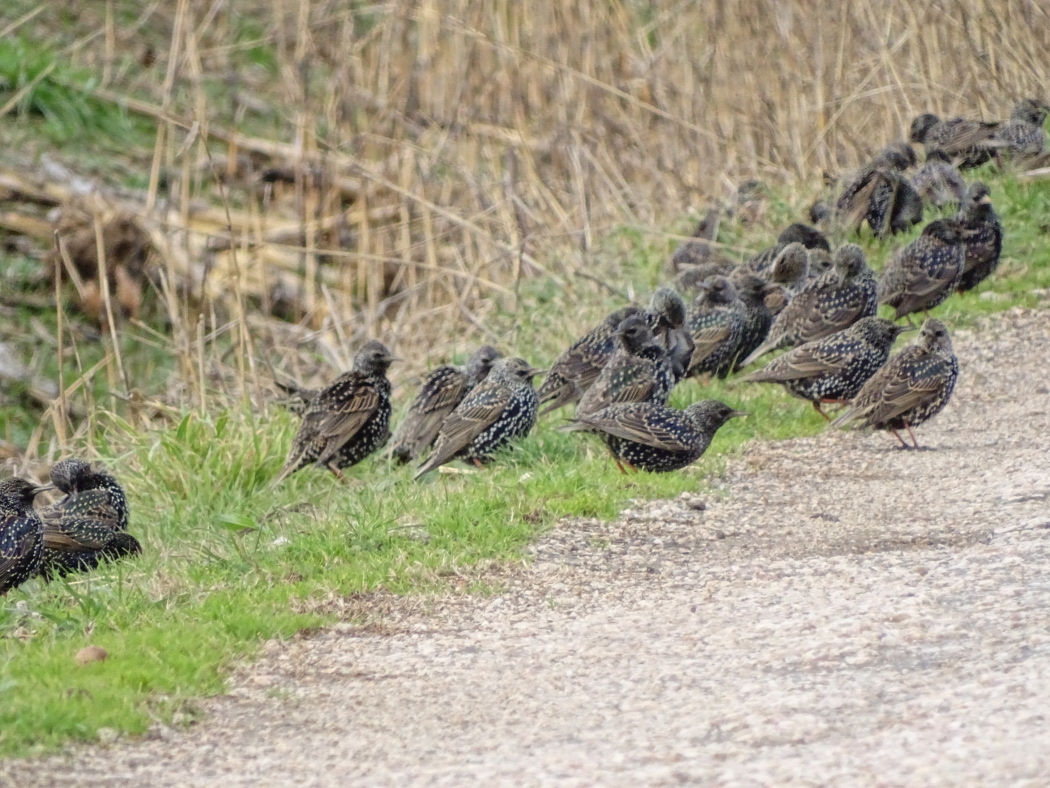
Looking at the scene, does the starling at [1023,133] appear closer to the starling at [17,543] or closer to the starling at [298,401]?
the starling at [298,401]

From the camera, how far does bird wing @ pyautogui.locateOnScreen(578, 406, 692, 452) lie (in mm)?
8492

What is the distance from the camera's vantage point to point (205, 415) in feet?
32.8

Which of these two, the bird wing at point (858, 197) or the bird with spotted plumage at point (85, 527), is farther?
the bird wing at point (858, 197)

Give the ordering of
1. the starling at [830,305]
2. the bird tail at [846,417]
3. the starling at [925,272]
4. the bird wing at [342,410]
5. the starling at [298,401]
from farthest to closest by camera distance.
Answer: the starling at [925,272]
the starling at [298,401]
the starling at [830,305]
the bird wing at [342,410]
the bird tail at [846,417]

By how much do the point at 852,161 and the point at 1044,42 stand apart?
2.15 meters

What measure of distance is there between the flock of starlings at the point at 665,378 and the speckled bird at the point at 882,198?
15 centimetres

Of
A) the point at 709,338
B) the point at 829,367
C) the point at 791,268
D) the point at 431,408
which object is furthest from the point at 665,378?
the point at 791,268

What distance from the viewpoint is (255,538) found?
26.7 feet

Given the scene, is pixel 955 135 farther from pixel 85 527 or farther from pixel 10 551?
pixel 10 551

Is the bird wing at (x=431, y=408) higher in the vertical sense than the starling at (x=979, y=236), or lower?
lower

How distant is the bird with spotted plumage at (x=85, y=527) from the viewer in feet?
27.2

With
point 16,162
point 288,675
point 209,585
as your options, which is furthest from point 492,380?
point 16,162

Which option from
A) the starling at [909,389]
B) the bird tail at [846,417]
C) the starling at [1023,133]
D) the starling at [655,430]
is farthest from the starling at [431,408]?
the starling at [1023,133]

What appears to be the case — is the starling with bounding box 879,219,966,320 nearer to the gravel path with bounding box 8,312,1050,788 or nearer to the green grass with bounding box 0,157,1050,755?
the green grass with bounding box 0,157,1050,755
